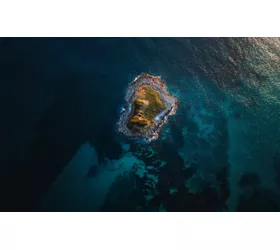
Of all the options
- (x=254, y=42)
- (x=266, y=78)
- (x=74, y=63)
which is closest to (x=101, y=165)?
(x=74, y=63)

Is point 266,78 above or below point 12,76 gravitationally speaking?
above

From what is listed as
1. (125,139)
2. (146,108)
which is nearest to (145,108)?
(146,108)

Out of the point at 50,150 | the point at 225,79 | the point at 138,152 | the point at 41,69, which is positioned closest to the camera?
the point at 50,150

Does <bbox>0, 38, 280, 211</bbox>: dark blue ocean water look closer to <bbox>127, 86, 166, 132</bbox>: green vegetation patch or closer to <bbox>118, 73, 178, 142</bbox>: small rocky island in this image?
<bbox>118, 73, 178, 142</bbox>: small rocky island

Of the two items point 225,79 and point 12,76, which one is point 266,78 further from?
point 12,76

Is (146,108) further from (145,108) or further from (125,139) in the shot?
(125,139)

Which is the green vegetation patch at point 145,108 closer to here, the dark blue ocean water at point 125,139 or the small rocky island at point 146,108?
the small rocky island at point 146,108

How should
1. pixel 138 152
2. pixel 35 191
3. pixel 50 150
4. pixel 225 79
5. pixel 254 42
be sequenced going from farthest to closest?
pixel 254 42
pixel 225 79
pixel 138 152
pixel 50 150
pixel 35 191
